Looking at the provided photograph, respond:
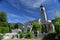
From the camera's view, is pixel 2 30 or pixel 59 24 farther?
pixel 2 30

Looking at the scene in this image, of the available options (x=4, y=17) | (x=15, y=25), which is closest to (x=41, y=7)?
(x=4, y=17)

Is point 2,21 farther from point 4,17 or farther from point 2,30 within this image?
point 2,30

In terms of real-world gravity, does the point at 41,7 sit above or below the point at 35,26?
above

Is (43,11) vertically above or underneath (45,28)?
above

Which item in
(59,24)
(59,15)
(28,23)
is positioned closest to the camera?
(59,24)

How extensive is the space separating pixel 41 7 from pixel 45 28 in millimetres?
17572

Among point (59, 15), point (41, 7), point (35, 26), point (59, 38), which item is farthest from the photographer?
point (41, 7)

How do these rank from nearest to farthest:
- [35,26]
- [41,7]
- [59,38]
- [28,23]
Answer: [59,38], [35,26], [41,7], [28,23]

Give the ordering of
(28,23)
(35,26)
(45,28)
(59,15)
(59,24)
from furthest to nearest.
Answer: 1. (28,23)
2. (45,28)
3. (35,26)
4. (59,15)
5. (59,24)

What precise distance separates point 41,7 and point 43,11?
1.91 metres

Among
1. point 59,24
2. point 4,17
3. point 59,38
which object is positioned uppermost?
point 4,17

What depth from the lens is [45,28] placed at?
5091 centimetres

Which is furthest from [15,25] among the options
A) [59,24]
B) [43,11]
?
[59,24]

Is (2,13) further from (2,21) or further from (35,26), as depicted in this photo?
(35,26)
